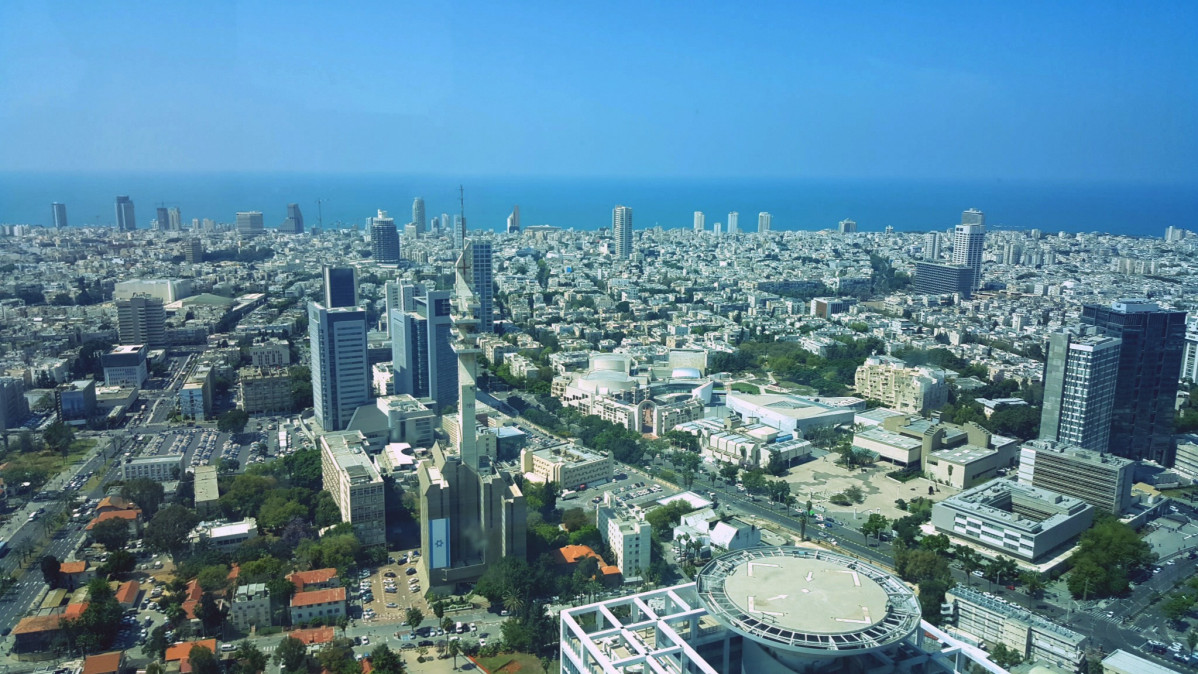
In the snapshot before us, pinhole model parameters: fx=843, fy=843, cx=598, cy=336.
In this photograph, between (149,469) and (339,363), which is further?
(339,363)

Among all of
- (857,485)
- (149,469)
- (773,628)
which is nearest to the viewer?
(773,628)

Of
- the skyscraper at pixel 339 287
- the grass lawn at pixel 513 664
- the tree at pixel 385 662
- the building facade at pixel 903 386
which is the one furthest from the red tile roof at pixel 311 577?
the building facade at pixel 903 386

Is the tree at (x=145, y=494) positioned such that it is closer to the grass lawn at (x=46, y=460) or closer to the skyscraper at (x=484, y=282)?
the grass lawn at (x=46, y=460)

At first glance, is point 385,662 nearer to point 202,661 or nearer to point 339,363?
point 202,661

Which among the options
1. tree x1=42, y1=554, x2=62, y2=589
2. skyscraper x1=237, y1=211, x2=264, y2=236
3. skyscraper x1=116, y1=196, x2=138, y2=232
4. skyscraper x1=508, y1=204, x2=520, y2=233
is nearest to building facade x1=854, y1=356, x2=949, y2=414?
tree x1=42, y1=554, x2=62, y2=589

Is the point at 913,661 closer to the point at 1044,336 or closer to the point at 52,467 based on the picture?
the point at 52,467

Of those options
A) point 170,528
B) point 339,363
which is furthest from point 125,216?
point 170,528

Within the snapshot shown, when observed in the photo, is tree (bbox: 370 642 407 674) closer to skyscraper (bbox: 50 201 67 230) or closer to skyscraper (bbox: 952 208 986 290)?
skyscraper (bbox: 50 201 67 230)
